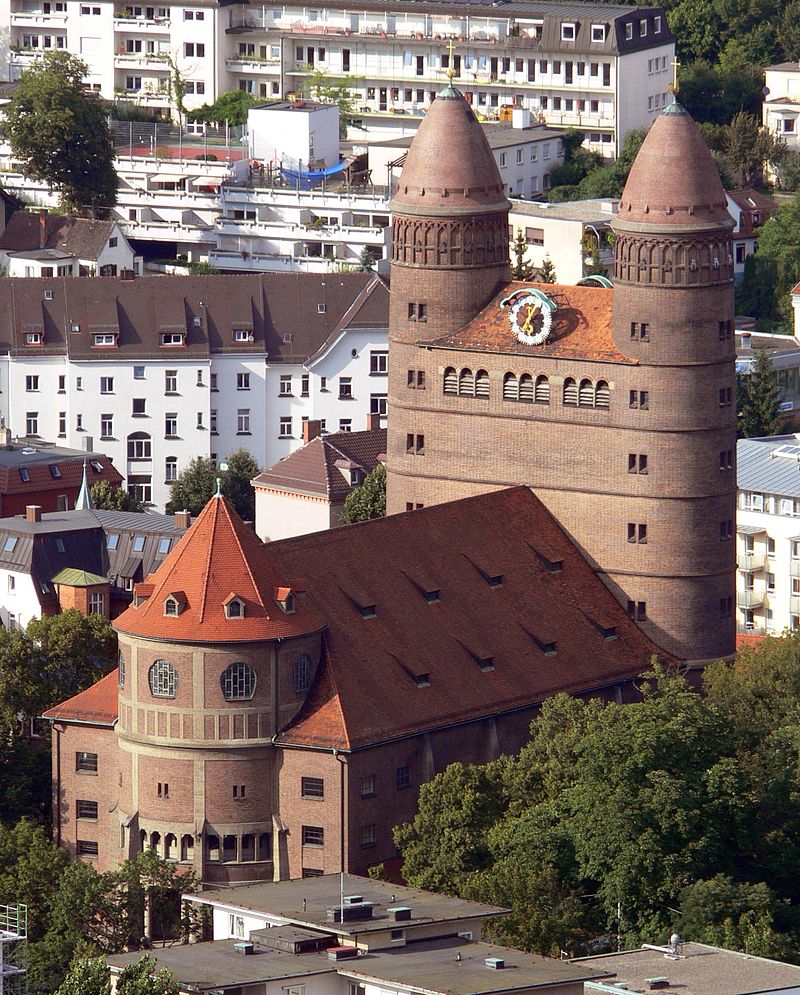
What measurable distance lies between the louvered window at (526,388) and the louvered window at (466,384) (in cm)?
226

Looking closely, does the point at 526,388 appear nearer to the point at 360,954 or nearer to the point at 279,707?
the point at 279,707

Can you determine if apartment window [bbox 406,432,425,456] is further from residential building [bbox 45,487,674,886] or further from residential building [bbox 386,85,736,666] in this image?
residential building [bbox 45,487,674,886]

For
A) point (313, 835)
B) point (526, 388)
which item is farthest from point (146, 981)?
point (526, 388)

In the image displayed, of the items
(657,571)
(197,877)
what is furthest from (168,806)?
(657,571)

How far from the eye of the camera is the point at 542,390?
16500cm

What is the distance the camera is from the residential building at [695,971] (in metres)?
126

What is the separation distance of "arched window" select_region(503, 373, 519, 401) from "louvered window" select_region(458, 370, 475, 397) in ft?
5.07

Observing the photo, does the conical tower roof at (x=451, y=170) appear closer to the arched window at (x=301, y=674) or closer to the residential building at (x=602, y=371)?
the residential building at (x=602, y=371)

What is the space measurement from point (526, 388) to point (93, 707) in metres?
23.6

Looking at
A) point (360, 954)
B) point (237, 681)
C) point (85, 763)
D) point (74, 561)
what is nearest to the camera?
point (360, 954)

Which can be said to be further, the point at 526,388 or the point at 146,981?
the point at 526,388

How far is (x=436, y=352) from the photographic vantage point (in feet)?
549

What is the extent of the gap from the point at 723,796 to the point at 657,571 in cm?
1746

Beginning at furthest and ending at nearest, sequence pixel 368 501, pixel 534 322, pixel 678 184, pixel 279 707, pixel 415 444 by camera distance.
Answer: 1. pixel 368 501
2. pixel 415 444
3. pixel 534 322
4. pixel 678 184
5. pixel 279 707
